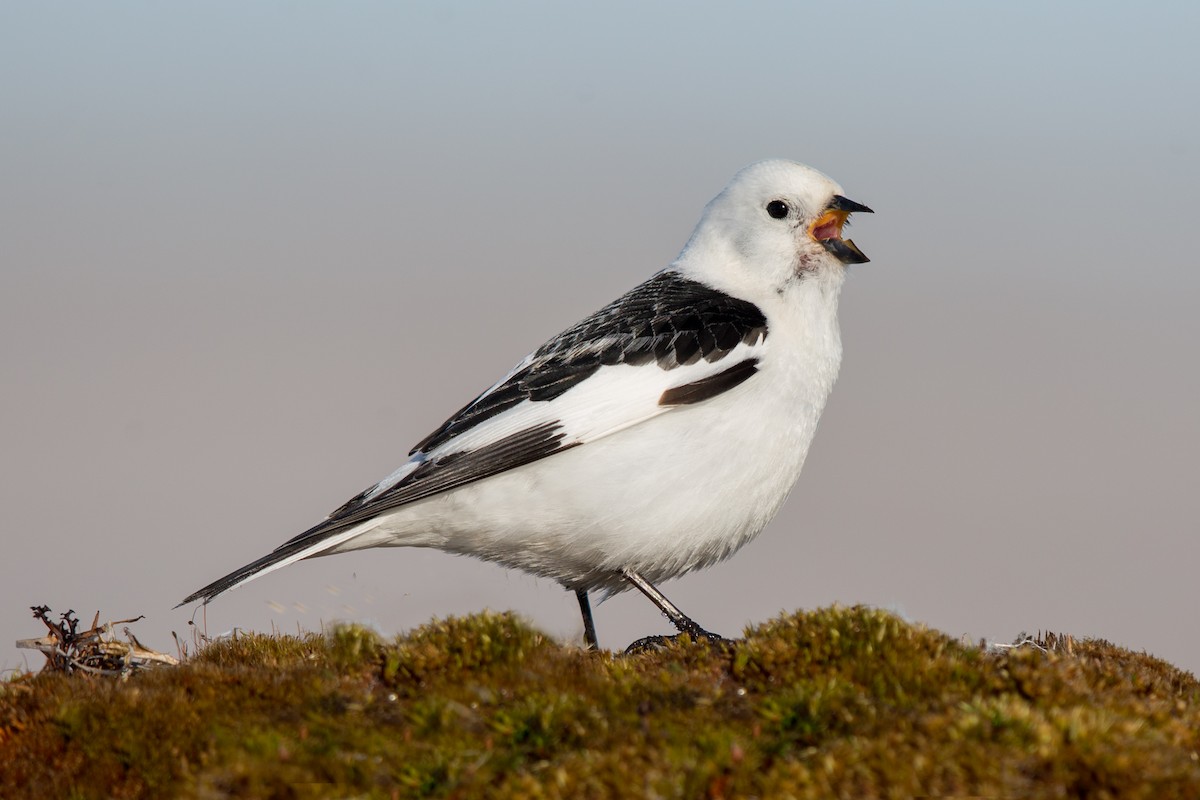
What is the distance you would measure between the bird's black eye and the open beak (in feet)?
0.68

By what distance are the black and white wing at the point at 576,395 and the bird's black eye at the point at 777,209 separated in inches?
27.8

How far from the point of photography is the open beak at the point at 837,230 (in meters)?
7.62

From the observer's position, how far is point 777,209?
25.5ft

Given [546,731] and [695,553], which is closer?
[546,731]

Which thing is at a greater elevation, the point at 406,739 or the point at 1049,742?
the point at 406,739

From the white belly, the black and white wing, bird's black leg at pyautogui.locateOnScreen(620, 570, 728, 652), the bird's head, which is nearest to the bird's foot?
bird's black leg at pyautogui.locateOnScreen(620, 570, 728, 652)

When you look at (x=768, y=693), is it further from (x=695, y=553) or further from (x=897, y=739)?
(x=695, y=553)

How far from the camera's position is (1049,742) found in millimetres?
3652

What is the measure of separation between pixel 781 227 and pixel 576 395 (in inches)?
77.6

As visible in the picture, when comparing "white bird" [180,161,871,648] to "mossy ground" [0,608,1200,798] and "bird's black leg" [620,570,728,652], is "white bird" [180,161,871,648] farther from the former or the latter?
"mossy ground" [0,608,1200,798]

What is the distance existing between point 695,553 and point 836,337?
1.80 m

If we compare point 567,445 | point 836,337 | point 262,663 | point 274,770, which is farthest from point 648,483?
point 274,770

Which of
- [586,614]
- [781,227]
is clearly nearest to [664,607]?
[586,614]

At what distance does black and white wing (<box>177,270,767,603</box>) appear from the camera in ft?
21.9
